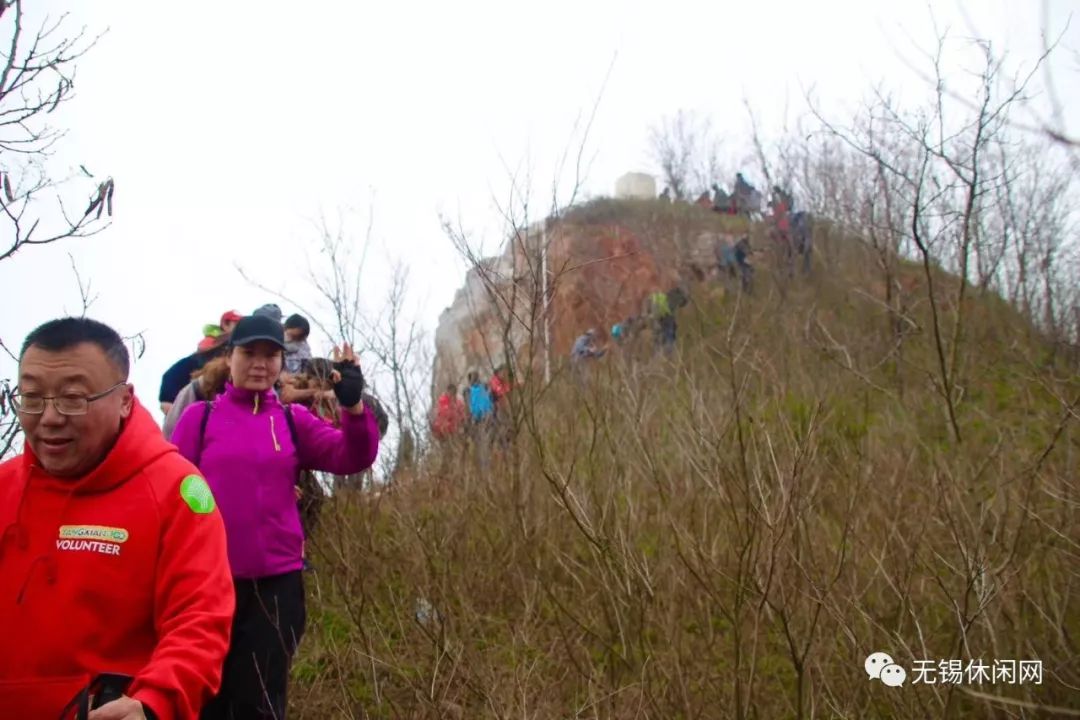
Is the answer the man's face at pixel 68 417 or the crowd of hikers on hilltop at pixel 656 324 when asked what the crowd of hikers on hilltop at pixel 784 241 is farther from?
the man's face at pixel 68 417

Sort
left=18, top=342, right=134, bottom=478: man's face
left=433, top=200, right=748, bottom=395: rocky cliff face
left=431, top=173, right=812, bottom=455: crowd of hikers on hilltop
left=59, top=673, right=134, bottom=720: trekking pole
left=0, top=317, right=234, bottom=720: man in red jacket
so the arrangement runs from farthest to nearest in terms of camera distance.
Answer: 1. left=433, top=200, right=748, bottom=395: rocky cliff face
2. left=431, top=173, right=812, bottom=455: crowd of hikers on hilltop
3. left=18, top=342, right=134, bottom=478: man's face
4. left=0, top=317, right=234, bottom=720: man in red jacket
5. left=59, top=673, right=134, bottom=720: trekking pole

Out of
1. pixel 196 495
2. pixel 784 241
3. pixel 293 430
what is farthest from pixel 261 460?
pixel 784 241

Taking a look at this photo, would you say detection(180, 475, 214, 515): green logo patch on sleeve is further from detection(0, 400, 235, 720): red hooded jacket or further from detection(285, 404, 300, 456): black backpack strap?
detection(285, 404, 300, 456): black backpack strap

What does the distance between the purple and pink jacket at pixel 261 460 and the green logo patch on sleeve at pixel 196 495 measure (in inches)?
40.9

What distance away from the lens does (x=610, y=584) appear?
3.59 meters

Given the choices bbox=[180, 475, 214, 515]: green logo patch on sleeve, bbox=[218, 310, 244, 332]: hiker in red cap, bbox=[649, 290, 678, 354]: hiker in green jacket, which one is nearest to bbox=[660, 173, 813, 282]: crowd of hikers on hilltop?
bbox=[649, 290, 678, 354]: hiker in green jacket

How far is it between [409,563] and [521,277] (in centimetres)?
215

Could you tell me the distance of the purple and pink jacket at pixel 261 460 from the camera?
115 inches

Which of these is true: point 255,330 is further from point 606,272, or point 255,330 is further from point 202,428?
point 606,272

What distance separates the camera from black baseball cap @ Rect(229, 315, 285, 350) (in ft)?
9.93

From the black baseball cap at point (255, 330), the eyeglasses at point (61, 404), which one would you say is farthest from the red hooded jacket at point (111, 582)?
the black baseball cap at point (255, 330)

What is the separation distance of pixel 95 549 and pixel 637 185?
27253 millimetres

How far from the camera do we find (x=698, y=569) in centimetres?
416

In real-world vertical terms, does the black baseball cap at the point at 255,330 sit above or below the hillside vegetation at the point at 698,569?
above
